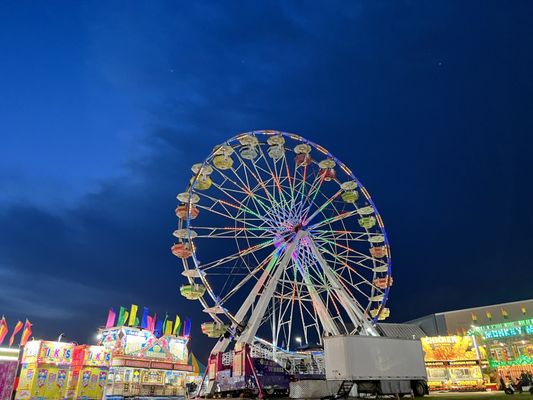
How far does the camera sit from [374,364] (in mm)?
19234

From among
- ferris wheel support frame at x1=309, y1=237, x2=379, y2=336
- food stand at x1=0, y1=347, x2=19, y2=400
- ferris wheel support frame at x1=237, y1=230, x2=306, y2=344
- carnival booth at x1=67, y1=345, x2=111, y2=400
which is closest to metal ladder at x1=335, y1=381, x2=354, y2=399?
ferris wheel support frame at x1=237, y1=230, x2=306, y2=344

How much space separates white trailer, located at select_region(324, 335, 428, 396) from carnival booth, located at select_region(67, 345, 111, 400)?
31173 mm

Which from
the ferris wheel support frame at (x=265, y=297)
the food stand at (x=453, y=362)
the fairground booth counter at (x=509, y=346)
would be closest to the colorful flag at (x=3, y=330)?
the ferris wheel support frame at (x=265, y=297)

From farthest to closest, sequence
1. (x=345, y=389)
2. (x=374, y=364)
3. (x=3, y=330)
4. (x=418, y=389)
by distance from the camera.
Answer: (x=3, y=330)
(x=418, y=389)
(x=374, y=364)
(x=345, y=389)

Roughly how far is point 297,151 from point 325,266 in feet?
28.0

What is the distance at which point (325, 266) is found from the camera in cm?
2814

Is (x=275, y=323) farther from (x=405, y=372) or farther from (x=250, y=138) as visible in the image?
(x=250, y=138)

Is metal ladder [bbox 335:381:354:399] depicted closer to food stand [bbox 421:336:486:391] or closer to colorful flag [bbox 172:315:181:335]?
food stand [bbox 421:336:486:391]

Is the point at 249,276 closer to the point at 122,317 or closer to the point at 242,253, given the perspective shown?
the point at 242,253

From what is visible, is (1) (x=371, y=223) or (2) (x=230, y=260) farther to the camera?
(1) (x=371, y=223)

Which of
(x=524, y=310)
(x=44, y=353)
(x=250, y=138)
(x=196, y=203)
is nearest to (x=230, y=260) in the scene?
(x=196, y=203)

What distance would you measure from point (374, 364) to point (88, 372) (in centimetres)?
3307

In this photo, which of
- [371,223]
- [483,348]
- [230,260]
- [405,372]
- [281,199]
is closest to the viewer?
[405,372]

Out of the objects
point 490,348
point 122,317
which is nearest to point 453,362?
point 490,348
